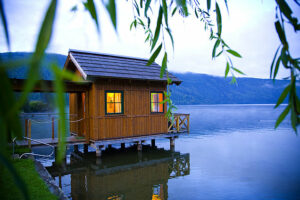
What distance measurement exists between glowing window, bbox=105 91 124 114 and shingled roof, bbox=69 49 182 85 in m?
1.08

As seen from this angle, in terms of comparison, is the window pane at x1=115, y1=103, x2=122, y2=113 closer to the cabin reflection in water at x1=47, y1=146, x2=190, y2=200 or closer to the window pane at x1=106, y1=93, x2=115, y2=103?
the window pane at x1=106, y1=93, x2=115, y2=103

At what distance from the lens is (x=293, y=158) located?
14.6m

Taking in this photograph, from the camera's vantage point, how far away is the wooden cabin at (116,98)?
37.0 feet

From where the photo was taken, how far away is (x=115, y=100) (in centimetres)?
1201

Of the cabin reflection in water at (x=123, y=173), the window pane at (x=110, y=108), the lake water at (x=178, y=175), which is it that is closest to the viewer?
the cabin reflection in water at (x=123, y=173)

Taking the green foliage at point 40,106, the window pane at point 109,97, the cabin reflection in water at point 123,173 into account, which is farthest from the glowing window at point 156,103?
the green foliage at point 40,106

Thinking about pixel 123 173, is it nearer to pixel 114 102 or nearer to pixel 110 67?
pixel 114 102

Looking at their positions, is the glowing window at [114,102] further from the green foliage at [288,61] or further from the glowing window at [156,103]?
the green foliage at [288,61]

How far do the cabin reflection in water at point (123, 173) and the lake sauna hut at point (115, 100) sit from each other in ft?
3.93

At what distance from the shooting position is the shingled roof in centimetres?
1109

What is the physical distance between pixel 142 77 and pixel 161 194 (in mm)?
6557

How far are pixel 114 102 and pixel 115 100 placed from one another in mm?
141

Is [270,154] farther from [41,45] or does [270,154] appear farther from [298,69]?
[41,45]

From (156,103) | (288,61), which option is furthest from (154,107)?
(288,61)
